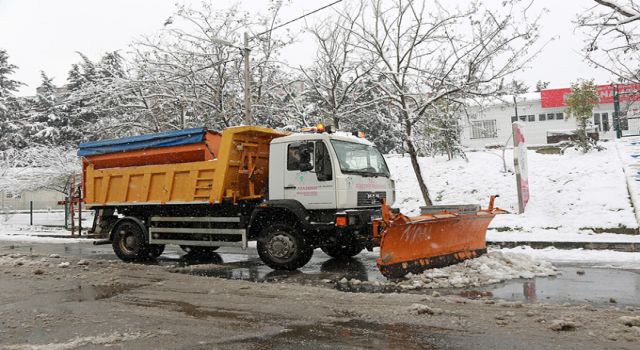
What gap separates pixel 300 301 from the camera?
6766mm

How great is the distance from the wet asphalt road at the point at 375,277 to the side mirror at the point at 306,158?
189 centimetres

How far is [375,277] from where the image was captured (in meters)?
8.70

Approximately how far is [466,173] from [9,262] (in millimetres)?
15035

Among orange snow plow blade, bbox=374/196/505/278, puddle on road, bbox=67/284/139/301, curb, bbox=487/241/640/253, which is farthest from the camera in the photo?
curb, bbox=487/241/640/253

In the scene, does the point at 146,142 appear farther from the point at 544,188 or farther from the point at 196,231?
the point at 544,188

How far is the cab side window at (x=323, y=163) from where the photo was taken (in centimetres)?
925

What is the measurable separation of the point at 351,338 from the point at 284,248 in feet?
15.7

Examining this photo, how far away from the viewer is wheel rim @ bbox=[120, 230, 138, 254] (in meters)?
12.0

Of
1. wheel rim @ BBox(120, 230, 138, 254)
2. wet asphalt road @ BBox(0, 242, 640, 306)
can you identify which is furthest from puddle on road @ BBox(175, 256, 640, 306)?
wheel rim @ BBox(120, 230, 138, 254)

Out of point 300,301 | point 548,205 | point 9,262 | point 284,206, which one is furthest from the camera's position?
point 548,205

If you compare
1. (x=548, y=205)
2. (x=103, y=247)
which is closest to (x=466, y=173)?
(x=548, y=205)

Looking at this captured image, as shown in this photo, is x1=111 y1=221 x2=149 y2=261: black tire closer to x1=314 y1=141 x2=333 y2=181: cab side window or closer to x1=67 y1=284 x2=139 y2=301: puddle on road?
x1=67 y1=284 x2=139 y2=301: puddle on road

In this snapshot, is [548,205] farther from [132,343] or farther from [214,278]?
[132,343]

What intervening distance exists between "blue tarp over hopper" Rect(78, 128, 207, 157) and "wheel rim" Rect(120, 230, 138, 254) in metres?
1.93
